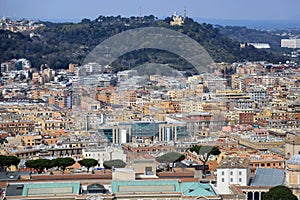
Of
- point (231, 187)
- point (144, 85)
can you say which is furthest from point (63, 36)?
point (231, 187)

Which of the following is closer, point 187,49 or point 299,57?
point 187,49

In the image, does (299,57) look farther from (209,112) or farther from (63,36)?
(209,112)

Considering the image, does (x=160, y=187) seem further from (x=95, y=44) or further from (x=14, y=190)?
(x=95, y=44)

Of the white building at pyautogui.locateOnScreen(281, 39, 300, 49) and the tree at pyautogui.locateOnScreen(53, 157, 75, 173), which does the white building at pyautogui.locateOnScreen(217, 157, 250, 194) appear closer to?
the tree at pyautogui.locateOnScreen(53, 157, 75, 173)

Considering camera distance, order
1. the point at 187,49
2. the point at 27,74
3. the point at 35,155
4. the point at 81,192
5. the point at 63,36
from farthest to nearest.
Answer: the point at 63,36 → the point at 27,74 → the point at 187,49 → the point at 35,155 → the point at 81,192

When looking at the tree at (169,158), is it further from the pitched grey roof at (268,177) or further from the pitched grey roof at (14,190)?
the pitched grey roof at (14,190)

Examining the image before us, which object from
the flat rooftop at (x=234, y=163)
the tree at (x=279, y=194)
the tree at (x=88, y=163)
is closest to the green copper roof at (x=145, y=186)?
the tree at (x=279, y=194)

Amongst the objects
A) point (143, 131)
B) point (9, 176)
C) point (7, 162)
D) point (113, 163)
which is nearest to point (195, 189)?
point (9, 176)

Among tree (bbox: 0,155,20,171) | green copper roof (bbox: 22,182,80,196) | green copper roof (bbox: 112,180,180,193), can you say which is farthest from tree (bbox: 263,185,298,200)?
tree (bbox: 0,155,20,171)
